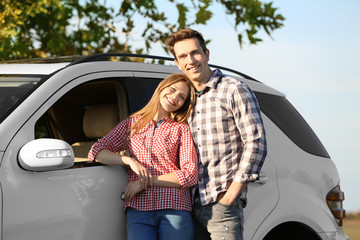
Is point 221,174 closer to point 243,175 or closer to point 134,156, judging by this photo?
point 243,175

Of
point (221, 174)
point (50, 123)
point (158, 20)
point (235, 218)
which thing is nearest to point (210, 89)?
point (221, 174)

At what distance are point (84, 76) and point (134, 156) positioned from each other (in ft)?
1.77

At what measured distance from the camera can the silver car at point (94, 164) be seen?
11.0 ft

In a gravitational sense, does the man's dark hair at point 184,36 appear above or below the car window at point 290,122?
above

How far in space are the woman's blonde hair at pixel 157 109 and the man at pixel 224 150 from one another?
0.05 meters

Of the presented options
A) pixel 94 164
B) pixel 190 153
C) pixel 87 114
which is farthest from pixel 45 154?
pixel 87 114

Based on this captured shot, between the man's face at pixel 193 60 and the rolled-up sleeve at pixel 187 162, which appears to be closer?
the rolled-up sleeve at pixel 187 162

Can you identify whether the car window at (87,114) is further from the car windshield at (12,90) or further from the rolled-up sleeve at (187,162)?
the rolled-up sleeve at (187,162)

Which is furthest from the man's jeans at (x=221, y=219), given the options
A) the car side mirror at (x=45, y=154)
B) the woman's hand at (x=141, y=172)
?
the car side mirror at (x=45, y=154)

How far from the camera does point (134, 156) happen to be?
12.6 ft

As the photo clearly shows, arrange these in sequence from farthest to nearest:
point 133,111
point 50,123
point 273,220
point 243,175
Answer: point 50,123 → point 273,220 → point 133,111 → point 243,175

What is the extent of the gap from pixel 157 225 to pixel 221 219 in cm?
36

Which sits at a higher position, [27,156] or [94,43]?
[94,43]

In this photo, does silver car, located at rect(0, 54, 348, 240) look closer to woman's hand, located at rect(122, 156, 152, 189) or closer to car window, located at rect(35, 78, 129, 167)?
car window, located at rect(35, 78, 129, 167)
